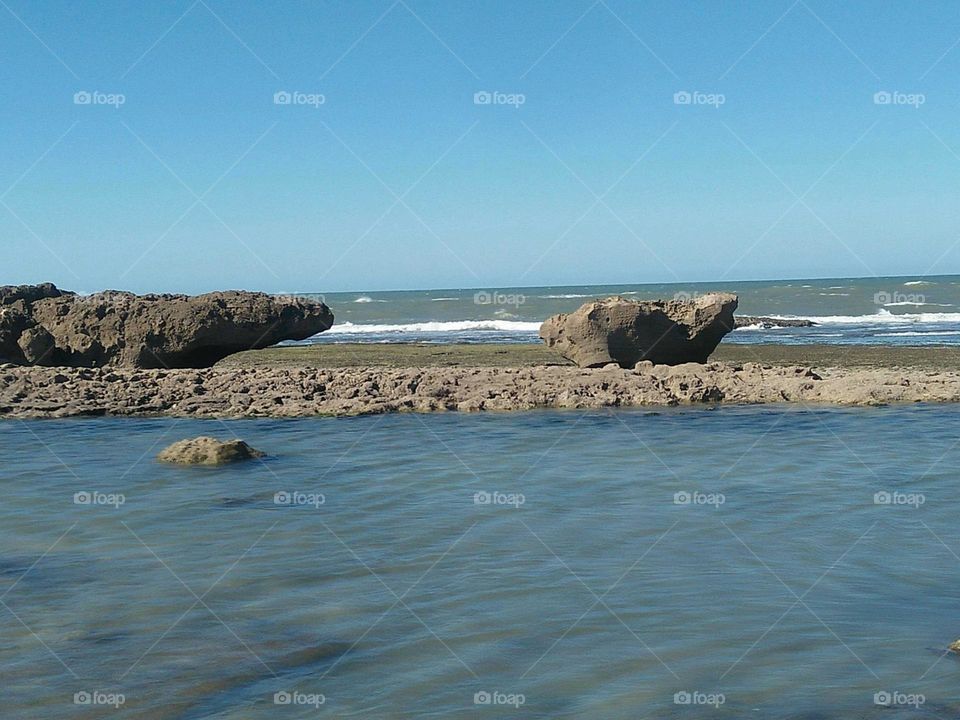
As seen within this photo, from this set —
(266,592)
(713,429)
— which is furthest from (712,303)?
(266,592)

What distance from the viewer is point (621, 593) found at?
19.0 feet

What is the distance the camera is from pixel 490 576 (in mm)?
6180

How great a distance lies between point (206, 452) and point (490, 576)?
176 inches

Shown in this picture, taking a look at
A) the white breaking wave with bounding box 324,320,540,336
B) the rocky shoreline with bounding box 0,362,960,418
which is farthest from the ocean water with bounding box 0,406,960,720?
the white breaking wave with bounding box 324,320,540,336

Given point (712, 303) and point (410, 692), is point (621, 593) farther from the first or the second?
point (712, 303)

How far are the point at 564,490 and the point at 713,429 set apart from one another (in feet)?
11.9

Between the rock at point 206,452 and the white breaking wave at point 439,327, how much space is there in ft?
102

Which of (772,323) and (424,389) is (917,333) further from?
Result: (424,389)

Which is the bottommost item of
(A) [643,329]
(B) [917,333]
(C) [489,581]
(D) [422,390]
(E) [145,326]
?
(C) [489,581]

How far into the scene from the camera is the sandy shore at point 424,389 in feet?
43.2

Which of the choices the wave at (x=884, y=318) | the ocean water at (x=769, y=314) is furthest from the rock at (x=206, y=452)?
the wave at (x=884, y=318)

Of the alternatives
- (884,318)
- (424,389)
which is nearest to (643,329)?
(424,389)

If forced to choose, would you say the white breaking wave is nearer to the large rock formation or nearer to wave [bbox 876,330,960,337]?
wave [bbox 876,330,960,337]

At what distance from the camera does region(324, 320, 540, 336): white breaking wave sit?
42656 millimetres
